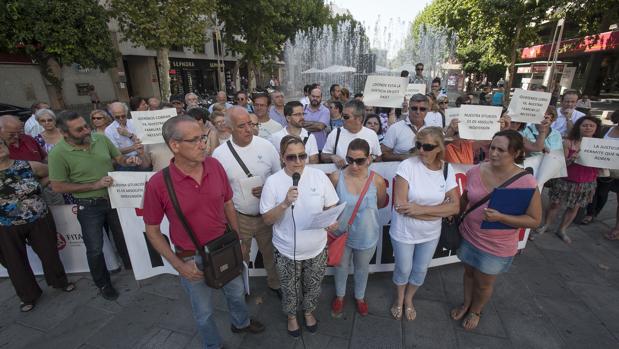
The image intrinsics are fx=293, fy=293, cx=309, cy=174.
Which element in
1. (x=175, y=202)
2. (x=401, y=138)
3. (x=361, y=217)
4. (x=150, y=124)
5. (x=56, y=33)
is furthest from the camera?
(x=56, y=33)

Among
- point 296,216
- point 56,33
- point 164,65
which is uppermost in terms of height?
point 56,33

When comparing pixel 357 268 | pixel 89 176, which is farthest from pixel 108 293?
pixel 357 268

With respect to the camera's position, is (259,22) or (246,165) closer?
(246,165)

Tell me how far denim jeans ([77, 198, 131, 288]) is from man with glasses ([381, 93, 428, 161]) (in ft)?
11.7

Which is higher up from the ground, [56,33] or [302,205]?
[56,33]

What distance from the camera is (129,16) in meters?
13.3

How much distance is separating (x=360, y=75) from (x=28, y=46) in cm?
1785

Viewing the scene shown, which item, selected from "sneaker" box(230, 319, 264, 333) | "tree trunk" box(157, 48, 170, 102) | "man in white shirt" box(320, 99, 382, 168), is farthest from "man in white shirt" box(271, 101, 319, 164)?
"tree trunk" box(157, 48, 170, 102)

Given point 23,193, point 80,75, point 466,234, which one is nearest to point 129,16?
point 80,75

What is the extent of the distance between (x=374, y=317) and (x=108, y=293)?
3100mm

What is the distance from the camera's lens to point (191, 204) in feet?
6.97

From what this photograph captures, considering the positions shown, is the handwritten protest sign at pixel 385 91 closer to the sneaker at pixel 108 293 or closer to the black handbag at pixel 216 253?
the black handbag at pixel 216 253

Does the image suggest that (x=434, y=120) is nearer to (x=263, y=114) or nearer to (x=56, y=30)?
(x=263, y=114)

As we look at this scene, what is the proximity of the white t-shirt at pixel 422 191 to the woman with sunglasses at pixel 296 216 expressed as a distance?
681 mm
